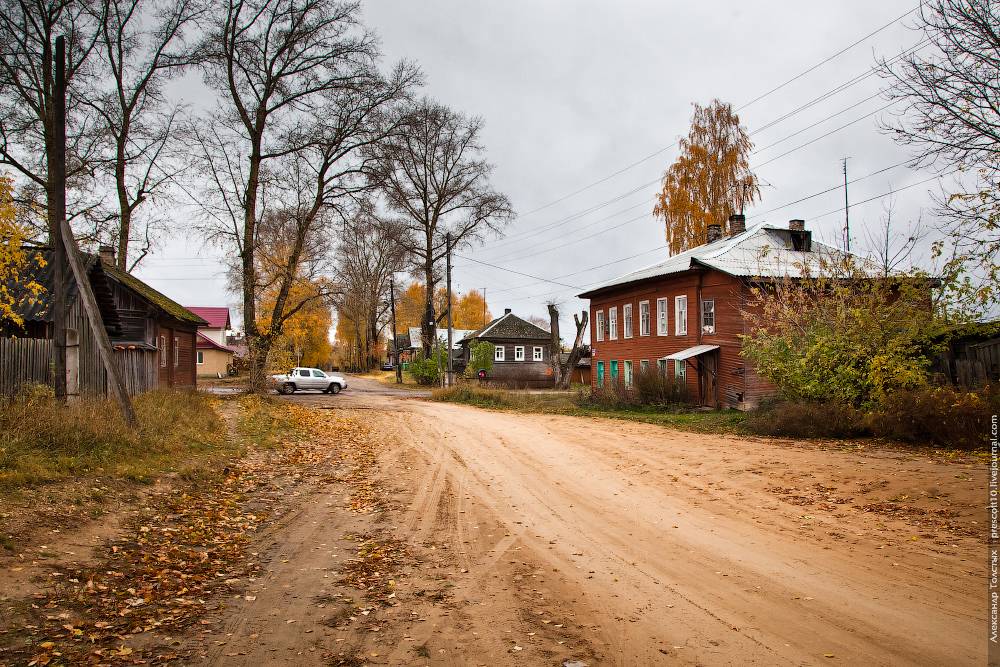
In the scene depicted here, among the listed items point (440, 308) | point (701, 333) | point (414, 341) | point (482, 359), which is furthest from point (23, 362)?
point (414, 341)

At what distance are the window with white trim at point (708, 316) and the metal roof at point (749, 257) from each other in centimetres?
163

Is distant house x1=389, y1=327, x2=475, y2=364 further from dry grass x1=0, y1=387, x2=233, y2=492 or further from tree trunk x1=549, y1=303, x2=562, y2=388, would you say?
dry grass x1=0, y1=387, x2=233, y2=492

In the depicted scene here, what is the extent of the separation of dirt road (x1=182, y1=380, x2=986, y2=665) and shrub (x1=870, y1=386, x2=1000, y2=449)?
169cm

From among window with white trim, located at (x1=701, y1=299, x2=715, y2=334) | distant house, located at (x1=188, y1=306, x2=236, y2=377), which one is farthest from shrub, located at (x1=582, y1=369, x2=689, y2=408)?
distant house, located at (x1=188, y1=306, x2=236, y2=377)

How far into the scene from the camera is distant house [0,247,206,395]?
1295 cm

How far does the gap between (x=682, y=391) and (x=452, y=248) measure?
63.3 feet

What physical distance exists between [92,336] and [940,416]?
770 inches

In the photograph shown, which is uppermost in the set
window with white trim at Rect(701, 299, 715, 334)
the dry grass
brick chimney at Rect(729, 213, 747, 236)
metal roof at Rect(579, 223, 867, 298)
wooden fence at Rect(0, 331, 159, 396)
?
brick chimney at Rect(729, 213, 747, 236)

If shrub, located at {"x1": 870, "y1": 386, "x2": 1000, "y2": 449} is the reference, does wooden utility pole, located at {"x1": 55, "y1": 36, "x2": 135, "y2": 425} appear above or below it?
above

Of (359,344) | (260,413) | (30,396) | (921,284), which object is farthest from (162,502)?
(359,344)

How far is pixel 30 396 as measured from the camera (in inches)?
457

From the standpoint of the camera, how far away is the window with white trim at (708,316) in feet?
86.1

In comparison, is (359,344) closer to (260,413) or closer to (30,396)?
(260,413)

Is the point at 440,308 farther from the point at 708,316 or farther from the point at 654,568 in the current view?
the point at 654,568
